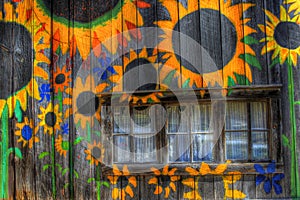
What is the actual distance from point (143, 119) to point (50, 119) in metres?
0.93

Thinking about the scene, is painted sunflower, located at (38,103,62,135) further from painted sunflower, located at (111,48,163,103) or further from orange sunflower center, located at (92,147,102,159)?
painted sunflower, located at (111,48,163,103)

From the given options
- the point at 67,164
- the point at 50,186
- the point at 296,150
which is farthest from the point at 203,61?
the point at 50,186

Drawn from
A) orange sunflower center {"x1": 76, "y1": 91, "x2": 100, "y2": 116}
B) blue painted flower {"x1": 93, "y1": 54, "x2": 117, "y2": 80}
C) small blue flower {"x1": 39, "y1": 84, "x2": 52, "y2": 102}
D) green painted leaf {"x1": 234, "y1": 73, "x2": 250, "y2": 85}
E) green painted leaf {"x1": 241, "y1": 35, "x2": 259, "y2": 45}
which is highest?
green painted leaf {"x1": 241, "y1": 35, "x2": 259, "y2": 45}

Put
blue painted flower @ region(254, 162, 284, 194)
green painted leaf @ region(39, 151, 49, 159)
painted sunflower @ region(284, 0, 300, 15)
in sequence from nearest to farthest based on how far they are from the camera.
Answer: blue painted flower @ region(254, 162, 284, 194) < painted sunflower @ region(284, 0, 300, 15) < green painted leaf @ region(39, 151, 49, 159)

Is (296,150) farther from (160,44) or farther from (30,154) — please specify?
(30,154)

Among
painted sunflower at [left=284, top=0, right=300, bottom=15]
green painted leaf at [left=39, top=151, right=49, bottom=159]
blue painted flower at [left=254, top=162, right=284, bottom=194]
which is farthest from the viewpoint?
green painted leaf at [left=39, top=151, right=49, bottom=159]

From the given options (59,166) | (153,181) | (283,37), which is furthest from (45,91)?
(283,37)

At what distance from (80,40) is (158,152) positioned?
1359mm

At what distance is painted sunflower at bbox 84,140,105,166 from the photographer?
11.1 ft

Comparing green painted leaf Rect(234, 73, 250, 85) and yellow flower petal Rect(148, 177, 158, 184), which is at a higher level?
green painted leaf Rect(234, 73, 250, 85)

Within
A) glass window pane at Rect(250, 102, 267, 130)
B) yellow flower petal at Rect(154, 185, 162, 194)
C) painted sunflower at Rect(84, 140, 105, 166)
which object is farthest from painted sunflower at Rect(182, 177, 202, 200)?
painted sunflower at Rect(84, 140, 105, 166)

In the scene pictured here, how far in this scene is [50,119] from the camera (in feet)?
11.3

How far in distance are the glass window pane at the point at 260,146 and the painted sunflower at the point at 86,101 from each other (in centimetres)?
153

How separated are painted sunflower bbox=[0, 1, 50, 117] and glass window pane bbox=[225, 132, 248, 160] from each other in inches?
75.4
